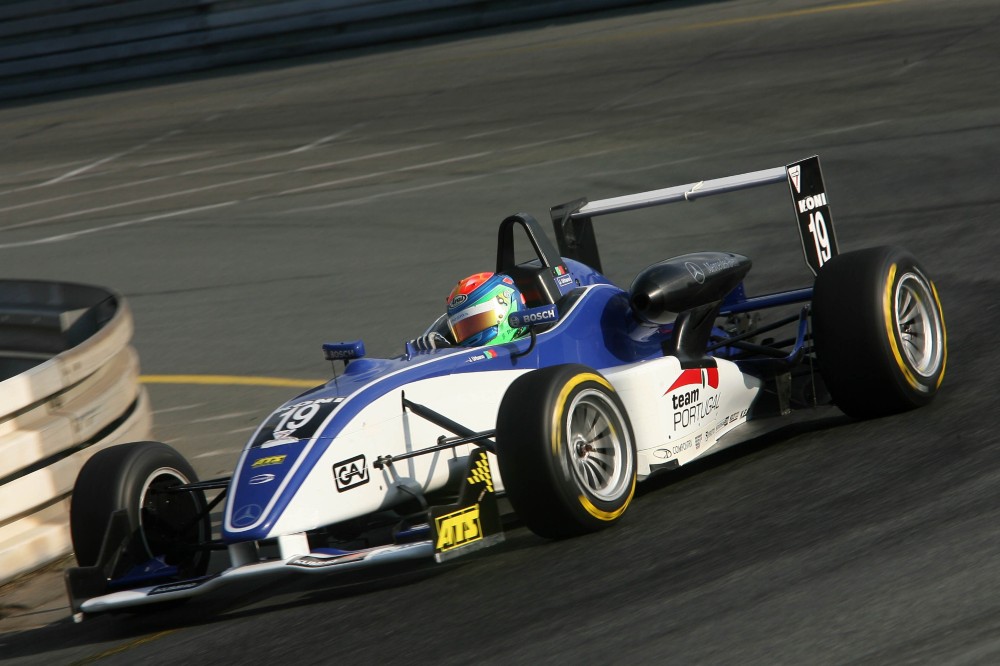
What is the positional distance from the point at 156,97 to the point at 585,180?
Result: 521 inches

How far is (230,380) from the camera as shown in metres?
11.1

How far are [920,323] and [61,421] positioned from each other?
462cm

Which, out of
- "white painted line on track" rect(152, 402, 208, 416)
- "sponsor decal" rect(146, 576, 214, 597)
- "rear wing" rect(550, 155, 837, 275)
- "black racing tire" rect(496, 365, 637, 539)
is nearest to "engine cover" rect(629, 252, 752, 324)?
"rear wing" rect(550, 155, 837, 275)

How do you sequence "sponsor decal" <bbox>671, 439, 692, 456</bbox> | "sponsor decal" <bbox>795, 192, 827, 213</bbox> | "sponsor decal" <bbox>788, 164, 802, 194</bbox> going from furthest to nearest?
"sponsor decal" <bbox>795, 192, 827, 213</bbox> < "sponsor decal" <bbox>788, 164, 802, 194</bbox> < "sponsor decal" <bbox>671, 439, 692, 456</bbox>

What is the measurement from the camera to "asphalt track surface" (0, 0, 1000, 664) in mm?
5398

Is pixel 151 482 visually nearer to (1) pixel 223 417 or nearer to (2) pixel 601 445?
(2) pixel 601 445

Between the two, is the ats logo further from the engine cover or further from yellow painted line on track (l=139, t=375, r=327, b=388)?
yellow painted line on track (l=139, t=375, r=327, b=388)

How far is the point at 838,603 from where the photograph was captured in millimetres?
5074

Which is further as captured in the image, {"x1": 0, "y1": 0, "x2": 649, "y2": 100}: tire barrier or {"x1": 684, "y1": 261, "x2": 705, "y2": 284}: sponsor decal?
{"x1": 0, "y1": 0, "x2": 649, "y2": 100}: tire barrier

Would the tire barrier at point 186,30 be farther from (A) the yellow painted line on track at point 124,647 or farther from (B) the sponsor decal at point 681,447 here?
(A) the yellow painted line on track at point 124,647

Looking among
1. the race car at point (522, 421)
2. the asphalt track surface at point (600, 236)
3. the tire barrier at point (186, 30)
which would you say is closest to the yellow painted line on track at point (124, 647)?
the asphalt track surface at point (600, 236)

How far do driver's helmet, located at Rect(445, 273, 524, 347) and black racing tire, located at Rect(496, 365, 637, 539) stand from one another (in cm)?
82

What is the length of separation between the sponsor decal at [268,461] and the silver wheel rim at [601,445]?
124 cm

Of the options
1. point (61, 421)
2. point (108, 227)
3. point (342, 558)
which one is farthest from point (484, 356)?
point (108, 227)
